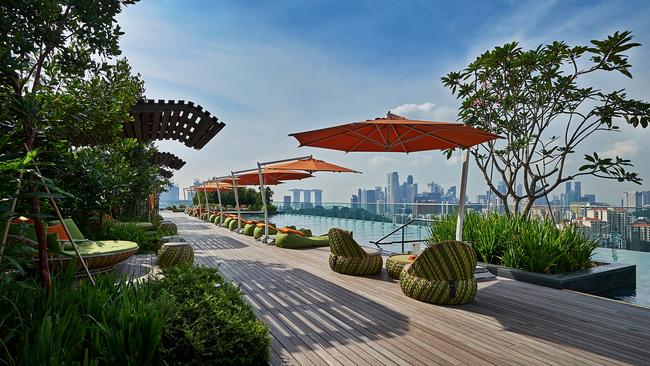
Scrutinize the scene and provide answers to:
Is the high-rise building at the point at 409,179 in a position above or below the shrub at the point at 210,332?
above

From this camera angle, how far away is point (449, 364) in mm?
2615

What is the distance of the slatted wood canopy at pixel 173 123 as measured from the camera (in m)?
6.14

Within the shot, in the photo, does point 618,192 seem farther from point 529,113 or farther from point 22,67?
point 22,67

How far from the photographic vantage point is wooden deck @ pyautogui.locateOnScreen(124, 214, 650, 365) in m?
2.76

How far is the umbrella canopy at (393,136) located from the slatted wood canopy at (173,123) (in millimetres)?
2163

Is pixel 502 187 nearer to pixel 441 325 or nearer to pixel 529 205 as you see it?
pixel 529 205

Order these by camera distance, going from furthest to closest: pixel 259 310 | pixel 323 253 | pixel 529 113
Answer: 1. pixel 323 253
2. pixel 529 113
3. pixel 259 310

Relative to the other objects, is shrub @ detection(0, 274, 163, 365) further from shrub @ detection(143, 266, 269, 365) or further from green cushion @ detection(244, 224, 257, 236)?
green cushion @ detection(244, 224, 257, 236)

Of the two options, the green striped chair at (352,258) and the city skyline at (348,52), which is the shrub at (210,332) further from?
the green striped chair at (352,258)

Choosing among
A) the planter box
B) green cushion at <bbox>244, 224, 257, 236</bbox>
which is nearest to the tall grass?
the planter box

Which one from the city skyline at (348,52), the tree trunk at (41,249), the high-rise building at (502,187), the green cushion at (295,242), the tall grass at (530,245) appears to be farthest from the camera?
the green cushion at (295,242)

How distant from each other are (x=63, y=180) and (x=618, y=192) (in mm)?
9710

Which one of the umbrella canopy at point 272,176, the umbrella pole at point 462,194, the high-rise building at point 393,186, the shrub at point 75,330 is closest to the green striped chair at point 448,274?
the umbrella pole at point 462,194

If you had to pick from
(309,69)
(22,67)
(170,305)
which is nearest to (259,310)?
(170,305)
